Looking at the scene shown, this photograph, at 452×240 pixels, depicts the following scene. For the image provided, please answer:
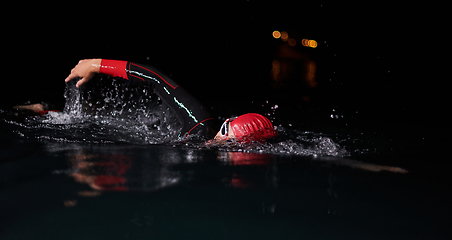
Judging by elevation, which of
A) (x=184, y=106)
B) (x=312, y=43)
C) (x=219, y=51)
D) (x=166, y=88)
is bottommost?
(x=184, y=106)

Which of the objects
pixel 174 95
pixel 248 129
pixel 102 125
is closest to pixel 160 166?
pixel 248 129

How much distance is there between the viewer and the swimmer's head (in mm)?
2555

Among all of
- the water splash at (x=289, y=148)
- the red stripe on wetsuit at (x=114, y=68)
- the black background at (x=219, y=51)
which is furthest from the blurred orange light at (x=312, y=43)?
the red stripe on wetsuit at (x=114, y=68)

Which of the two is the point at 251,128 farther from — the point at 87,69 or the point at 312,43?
the point at 312,43

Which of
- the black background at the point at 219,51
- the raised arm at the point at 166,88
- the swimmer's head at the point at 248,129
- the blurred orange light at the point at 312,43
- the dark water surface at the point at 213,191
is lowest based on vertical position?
the dark water surface at the point at 213,191

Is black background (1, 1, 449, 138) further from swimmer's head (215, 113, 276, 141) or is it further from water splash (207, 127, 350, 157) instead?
swimmer's head (215, 113, 276, 141)

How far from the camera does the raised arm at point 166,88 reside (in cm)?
286

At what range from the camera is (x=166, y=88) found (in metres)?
2.95

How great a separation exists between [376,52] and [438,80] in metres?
1.82

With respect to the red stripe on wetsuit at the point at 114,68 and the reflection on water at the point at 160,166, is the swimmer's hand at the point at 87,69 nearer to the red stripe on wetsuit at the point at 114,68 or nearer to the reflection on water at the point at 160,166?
the red stripe on wetsuit at the point at 114,68

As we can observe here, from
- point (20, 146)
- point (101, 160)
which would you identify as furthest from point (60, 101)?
point (101, 160)

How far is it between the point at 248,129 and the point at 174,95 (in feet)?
2.56

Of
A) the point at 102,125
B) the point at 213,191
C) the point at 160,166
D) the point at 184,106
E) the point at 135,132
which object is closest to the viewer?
the point at 213,191

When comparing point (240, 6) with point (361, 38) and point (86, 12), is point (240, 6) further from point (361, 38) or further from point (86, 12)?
point (86, 12)
